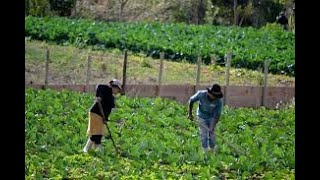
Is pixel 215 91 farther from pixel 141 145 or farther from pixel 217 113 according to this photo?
pixel 141 145

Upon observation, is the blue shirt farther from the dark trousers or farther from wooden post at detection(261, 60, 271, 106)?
wooden post at detection(261, 60, 271, 106)

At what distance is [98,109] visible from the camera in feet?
15.1

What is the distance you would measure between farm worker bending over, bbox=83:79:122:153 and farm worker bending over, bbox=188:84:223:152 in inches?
21.2

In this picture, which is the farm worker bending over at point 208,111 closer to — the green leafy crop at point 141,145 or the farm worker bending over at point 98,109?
the green leafy crop at point 141,145

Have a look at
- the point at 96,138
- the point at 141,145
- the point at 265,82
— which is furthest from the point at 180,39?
the point at 96,138

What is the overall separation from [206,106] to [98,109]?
2.22 feet

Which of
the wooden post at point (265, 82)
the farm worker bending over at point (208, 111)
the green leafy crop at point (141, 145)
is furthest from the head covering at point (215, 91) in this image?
the wooden post at point (265, 82)

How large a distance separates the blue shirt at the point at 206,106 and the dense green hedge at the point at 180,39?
0.75 m

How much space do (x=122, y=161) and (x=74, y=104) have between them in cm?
49

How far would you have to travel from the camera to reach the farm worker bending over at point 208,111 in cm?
476

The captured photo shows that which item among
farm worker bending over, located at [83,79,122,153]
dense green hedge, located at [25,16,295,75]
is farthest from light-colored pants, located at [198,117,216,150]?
dense green hedge, located at [25,16,295,75]

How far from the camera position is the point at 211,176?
4.65 meters
